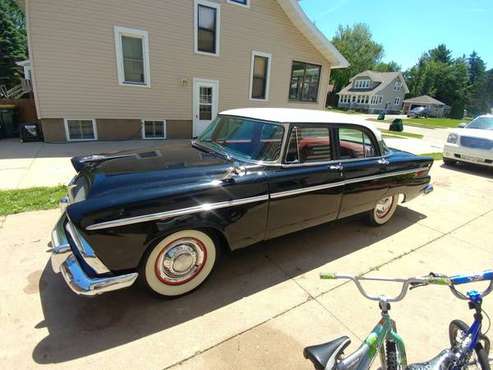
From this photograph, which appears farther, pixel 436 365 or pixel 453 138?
pixel 453 138

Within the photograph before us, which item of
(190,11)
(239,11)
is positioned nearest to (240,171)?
(190,11)

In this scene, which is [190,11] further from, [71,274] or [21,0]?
[71,274]

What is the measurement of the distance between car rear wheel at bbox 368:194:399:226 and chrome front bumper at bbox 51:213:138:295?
3501mm

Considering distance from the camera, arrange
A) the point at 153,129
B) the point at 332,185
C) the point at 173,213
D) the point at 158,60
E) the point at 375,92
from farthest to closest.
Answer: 1. the point at 375,92
2. the point at 153,129
3. the point at 158,60
4. the point at 332,185
5. the point at 173,213

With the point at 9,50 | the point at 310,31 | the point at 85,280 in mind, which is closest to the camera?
the point at 85,280

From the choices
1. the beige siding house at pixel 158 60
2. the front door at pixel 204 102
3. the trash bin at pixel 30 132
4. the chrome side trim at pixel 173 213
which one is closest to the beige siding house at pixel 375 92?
the beige siding house at pixel 158 60

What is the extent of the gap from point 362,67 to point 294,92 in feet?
163

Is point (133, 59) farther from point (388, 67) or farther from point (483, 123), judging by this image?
point (388, 67)

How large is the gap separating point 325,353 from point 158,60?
10289 millimetres

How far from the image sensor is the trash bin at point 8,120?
9133 mm

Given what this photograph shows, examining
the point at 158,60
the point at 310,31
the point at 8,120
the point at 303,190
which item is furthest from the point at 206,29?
the point at 303,190

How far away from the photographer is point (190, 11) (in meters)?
9.56

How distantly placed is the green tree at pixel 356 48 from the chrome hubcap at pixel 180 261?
57.1m

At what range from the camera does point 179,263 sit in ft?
8.07
